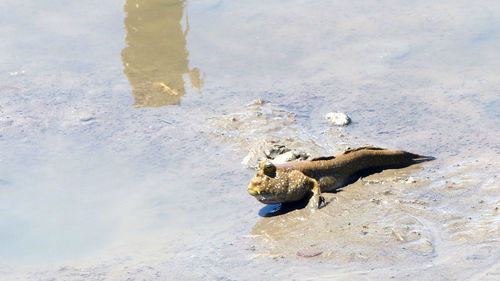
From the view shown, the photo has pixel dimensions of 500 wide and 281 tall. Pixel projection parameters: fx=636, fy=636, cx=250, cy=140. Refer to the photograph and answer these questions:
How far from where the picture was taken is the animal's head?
5.52 m

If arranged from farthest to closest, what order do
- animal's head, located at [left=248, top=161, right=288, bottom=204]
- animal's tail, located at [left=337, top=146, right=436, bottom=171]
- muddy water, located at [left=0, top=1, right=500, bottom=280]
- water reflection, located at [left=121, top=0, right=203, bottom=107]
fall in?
water reflection, located at [left=121, top=0, right=203, bottom=107], animal's tail, located at [left=337, top=146, right=436, bottom=171], animal's head, located at [left=248, top=161, right=288, bottom=204], muddy water, located at [left=0, top=1, right=500, bottom=280]

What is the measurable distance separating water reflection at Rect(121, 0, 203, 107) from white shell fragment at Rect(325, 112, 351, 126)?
2.04 metres

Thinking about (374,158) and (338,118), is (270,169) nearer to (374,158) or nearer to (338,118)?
(374,158)

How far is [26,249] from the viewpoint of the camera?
226 inches

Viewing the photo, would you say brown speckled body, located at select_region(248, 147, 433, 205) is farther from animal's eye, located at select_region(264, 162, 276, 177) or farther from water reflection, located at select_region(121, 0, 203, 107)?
water reflection, located at select_region(121, 0, 203, 107)

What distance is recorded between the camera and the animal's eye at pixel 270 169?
554 cm

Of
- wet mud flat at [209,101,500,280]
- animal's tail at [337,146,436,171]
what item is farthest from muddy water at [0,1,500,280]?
animal's tail at [337,146,436,171]

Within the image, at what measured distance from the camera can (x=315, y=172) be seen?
19.5ft

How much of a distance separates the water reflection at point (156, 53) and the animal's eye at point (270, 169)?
3.08 meters

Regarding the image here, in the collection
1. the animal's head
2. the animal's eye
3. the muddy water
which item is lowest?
the muddy water

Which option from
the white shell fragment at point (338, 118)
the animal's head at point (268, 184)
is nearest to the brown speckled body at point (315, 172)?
the animal's head at point (268, 184)

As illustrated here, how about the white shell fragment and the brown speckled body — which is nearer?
the brown speckled body

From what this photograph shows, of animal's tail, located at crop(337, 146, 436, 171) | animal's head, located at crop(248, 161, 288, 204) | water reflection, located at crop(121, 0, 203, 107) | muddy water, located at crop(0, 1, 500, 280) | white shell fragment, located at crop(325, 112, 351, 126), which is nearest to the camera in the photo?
muddy water, located at crop(0, 1, 500, 280)

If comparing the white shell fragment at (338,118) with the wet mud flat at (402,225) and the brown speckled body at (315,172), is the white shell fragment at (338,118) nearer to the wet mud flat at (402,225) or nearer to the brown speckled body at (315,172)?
the brown speckled body at (315,172)
